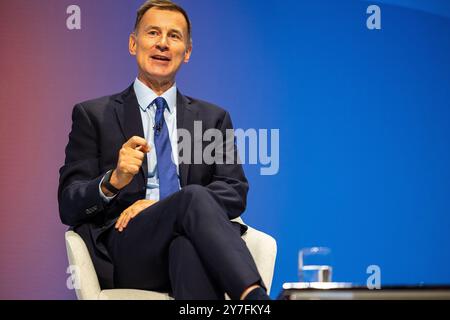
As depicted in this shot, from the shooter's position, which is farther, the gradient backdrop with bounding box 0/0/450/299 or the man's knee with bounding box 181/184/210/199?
the gradient backdrop with bounding box 0/0/450/299

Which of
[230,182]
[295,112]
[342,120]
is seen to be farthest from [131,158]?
[342,120]

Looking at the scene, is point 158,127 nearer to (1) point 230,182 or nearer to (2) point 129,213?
(1) point 230,182

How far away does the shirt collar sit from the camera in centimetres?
313

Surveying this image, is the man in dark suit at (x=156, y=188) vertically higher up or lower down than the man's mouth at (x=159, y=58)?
lower down

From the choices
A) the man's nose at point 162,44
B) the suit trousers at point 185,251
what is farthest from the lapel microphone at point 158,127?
the suit trousers at point 185,251

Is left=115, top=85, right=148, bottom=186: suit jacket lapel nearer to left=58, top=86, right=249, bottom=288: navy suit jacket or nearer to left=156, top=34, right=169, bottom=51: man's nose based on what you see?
left=58, top=86, right=249, bottom=288: navy suit jacket

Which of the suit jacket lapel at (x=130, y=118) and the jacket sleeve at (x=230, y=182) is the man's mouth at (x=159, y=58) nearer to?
the suit jacket lapel at (x=130, y=118)

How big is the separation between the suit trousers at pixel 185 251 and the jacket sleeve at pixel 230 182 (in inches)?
12.7

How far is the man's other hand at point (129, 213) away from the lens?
8.97ft

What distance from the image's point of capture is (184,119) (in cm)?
312

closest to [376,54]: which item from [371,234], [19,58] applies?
[371,234]

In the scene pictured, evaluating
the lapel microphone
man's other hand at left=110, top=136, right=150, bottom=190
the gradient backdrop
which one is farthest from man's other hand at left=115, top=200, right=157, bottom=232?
the gradient backdrop

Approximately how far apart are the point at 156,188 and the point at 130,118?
298 millimetres
